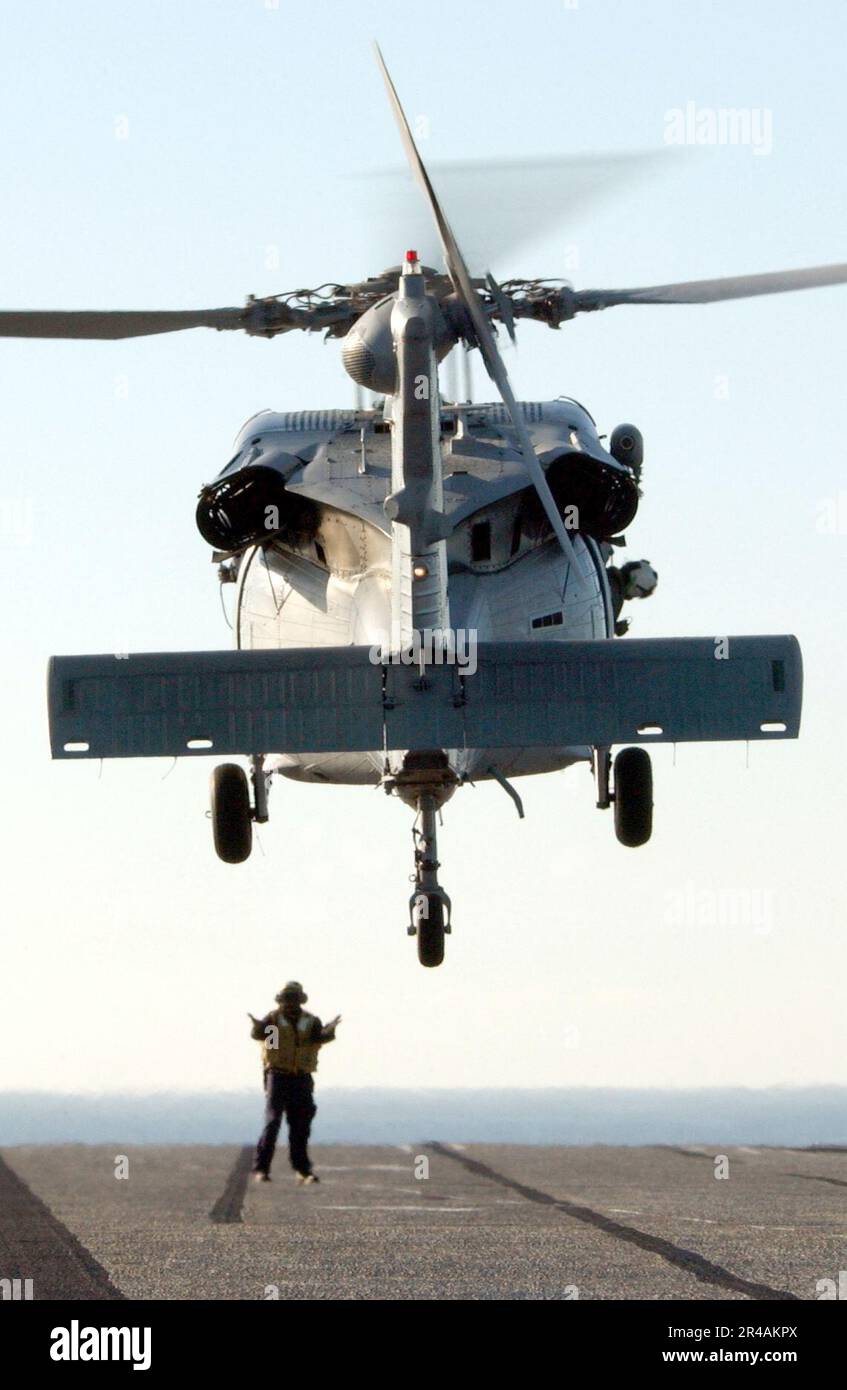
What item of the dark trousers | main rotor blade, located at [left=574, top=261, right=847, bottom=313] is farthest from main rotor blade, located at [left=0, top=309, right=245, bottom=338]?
the dark trousers

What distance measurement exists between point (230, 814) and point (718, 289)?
337 inches

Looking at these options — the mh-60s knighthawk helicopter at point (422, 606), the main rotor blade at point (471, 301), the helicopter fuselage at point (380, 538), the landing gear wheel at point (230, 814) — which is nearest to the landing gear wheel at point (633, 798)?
the mh-60s knighthawk helicopter at point (422, 606)

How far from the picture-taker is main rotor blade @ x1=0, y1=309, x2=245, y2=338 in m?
24.8

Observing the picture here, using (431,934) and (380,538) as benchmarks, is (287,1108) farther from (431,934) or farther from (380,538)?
(380,538)

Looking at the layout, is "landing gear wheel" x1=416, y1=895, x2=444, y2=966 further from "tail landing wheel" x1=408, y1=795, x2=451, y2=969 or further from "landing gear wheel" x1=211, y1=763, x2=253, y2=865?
"landing gear wheel" x1=211, y1=763, x2=253, y2=865

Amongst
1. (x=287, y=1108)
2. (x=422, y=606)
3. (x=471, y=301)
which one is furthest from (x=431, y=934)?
(x=471, y=301)

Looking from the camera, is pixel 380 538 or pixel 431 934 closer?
pixel 380 538

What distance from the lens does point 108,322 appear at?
83.5ft

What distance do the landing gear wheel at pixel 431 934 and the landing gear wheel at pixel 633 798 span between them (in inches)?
102

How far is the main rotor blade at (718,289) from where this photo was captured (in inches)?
918

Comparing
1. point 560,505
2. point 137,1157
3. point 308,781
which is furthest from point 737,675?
point 137,1157

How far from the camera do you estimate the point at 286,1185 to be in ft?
88.0
